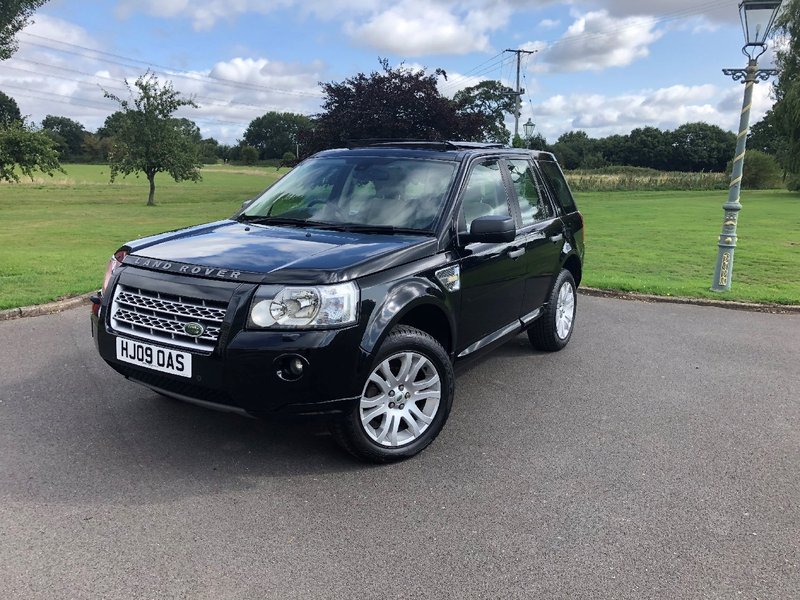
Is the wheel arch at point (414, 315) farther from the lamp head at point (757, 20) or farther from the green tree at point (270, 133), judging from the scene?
the green tree at point (270, 133)

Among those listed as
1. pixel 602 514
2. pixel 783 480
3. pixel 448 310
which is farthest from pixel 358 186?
pixel 783 480

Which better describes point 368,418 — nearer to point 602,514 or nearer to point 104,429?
point 602,514

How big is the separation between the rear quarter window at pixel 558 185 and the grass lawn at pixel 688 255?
322 cm

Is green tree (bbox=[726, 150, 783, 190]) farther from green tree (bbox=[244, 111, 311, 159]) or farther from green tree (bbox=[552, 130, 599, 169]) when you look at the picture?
green tree (bbox=[244, 111, 311, 159])

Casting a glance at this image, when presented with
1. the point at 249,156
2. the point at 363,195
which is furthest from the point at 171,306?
the point at 249,156

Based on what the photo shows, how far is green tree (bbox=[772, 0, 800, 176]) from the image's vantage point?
34438mm

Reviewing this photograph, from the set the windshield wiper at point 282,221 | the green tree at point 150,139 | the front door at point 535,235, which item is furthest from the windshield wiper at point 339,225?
the green tree at point 150,139

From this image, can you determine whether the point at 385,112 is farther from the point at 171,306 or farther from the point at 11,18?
the point at 171,306

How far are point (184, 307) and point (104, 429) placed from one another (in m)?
1.30

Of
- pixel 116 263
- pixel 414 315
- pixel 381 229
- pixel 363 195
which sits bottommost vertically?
pixel 414 315

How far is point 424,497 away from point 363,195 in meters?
2.18

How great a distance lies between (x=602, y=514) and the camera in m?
3.19

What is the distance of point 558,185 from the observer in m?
6.17

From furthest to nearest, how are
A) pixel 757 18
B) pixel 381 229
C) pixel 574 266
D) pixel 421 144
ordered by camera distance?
pixel 757 18
pixel 574 266
pixel 421 144
pixel 381 229
